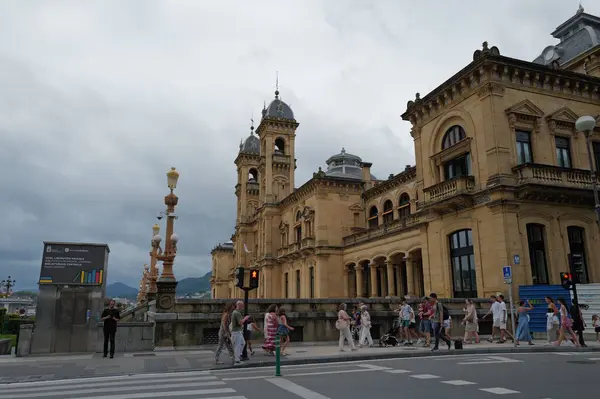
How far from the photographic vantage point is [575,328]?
51.6ft

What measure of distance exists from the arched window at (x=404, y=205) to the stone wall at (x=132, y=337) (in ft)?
86.3

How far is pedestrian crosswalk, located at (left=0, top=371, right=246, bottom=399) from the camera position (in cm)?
832

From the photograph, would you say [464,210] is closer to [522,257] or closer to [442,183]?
[442,183]

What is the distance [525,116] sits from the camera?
2308cm

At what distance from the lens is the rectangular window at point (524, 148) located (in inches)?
906

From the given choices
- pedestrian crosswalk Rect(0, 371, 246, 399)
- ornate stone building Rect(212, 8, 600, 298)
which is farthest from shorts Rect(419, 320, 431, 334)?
pedestrian crosswalk Rect(0, 371, 246, 399)

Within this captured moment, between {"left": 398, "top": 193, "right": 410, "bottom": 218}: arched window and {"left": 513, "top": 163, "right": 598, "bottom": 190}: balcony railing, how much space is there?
54.9ft

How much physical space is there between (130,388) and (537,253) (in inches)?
766

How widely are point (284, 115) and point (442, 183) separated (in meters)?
37.3

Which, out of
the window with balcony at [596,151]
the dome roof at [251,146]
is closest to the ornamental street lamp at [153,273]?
the window with balcony at [596,151]

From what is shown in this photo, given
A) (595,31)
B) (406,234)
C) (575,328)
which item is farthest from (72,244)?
(595,31)

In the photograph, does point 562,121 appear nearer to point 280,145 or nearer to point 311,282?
point 311,282

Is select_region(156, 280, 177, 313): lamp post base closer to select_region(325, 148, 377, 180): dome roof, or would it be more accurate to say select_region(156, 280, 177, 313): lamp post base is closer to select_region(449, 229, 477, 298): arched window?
select_region(449, 229, 477, 298): arched window

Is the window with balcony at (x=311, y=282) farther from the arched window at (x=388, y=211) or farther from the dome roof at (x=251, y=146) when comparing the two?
the dome roof at (x=251, y=146)
